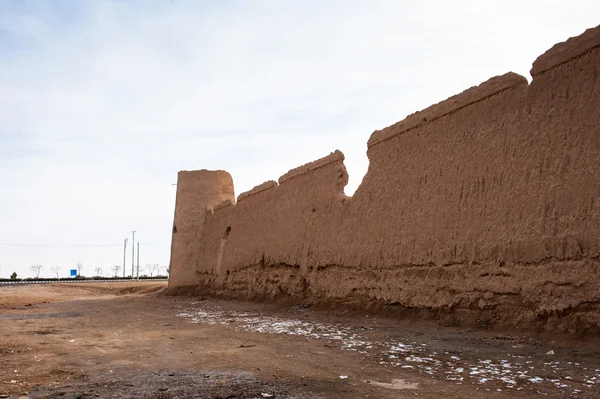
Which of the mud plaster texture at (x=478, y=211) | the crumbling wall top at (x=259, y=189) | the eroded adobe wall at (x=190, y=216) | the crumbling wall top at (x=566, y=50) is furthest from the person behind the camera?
the eroded adobe wall at (x=190, y=216)

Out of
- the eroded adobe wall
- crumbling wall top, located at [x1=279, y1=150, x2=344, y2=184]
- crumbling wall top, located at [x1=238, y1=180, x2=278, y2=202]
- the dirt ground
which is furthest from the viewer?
the eroded adobe wall

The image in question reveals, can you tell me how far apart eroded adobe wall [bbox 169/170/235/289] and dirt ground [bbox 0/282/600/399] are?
9.91 metres

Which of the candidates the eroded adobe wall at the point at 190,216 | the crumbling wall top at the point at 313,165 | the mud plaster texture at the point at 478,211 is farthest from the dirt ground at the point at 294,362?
the eroded adobe wall at the point at 190,216

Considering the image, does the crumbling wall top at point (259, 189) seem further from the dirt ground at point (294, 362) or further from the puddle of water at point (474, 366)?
the puddle of water at point (474, 366)

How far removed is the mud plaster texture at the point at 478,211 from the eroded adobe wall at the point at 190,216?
7053 mm

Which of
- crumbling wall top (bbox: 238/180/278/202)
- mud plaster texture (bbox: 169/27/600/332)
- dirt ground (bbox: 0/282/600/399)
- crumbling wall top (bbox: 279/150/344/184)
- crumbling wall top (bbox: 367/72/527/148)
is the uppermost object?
crumbling wall top (bbox: 367/72/527/148)

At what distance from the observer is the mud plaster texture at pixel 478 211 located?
18.7 feet

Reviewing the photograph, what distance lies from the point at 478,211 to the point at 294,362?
3.35 m

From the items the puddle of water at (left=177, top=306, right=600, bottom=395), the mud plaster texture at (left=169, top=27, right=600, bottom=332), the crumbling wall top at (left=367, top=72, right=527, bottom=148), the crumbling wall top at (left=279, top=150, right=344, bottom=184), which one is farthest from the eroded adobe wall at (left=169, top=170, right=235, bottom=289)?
the puddle of water at (left=177, top=306, right=600, bottom=395)

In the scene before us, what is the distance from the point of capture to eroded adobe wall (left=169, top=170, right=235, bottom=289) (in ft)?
59.0

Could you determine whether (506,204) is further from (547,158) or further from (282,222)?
(282,222)

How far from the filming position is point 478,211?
695 cm

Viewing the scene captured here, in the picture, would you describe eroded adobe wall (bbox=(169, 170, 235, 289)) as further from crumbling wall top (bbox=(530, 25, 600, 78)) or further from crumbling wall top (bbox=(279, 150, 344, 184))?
crumbling wall top (bbox=(530, 25, 600, 78))

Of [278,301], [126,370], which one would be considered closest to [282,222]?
[278,301]
